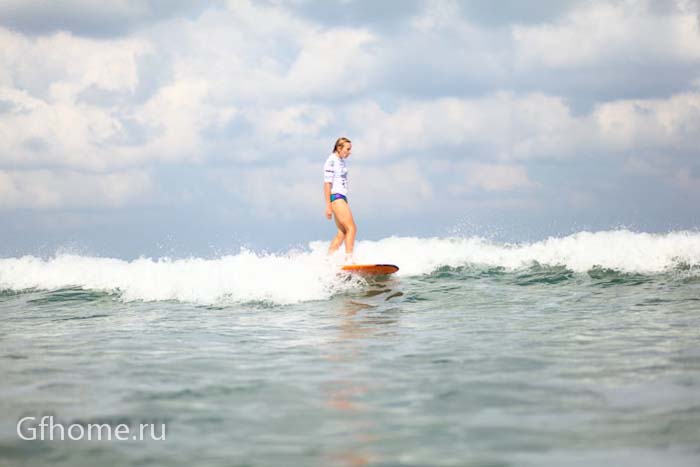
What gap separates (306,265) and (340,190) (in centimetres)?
162

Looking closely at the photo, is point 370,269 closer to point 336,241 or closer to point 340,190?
point 336,241

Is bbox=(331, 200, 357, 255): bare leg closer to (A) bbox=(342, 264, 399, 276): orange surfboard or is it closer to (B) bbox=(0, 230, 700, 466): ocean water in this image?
(A) bbox=(342, 264, 399, 276): orange surfboard

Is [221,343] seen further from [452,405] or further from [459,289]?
[459,289]

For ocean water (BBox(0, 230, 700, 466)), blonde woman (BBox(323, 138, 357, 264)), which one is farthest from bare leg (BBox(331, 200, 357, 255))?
ocean water (BBox(0, 230, 700, 466))

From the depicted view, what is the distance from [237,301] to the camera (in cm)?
1285

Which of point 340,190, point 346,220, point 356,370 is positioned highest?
point 340,190

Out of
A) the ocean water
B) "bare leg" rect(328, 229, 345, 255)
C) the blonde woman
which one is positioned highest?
the blonde woman

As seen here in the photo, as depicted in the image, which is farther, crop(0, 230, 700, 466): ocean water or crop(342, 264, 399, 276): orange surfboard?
crop(342, 264, 399, 276): orange surfboard

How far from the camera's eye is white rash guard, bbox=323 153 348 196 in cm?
1351

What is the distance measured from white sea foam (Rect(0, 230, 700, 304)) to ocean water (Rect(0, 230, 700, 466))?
0.09 metres

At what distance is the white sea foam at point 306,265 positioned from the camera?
524 inches

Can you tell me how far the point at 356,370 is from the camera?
19.6 feet

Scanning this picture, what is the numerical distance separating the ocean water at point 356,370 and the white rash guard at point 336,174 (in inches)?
57.1

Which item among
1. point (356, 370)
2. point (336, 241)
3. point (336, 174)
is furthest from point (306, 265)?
point (356, 370)
